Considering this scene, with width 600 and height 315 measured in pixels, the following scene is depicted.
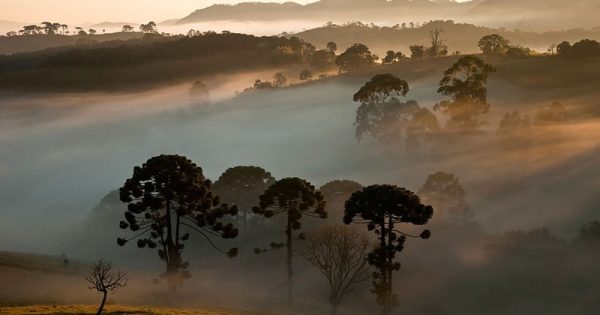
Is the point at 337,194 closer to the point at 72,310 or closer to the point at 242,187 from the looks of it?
the point at 242,187

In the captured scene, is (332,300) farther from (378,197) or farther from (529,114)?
(529,114)

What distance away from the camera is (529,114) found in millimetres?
164500

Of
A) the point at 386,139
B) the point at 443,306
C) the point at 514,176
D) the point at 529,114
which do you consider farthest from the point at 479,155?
the point at 443,306

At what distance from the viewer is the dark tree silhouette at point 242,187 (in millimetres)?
106312

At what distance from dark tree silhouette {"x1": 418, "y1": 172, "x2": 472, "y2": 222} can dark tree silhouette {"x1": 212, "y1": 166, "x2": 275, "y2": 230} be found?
29074mm

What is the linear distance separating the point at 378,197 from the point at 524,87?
148 meters

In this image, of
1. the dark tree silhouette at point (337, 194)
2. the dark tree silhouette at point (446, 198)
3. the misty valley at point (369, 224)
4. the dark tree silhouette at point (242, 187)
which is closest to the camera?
the misty valley at point (369, 224)

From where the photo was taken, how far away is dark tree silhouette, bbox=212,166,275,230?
106312mm

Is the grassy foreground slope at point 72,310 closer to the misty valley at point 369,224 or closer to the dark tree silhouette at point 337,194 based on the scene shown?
the misty valley at point 369,224

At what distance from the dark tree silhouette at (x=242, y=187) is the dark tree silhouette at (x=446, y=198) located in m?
29.1

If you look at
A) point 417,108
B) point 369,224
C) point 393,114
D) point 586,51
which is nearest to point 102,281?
point 369,224

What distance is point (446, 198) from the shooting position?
103 metres

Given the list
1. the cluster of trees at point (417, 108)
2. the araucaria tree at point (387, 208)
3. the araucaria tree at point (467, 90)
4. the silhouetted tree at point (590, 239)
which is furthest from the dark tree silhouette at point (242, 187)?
the araucaria tree at point (467, 90)

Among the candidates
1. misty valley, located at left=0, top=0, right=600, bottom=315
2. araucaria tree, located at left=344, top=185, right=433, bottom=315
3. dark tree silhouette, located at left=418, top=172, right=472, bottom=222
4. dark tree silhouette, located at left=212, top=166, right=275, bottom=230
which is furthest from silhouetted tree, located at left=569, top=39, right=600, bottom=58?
araucaria tree, located at left=344, top=185, right=433, bottom=315
